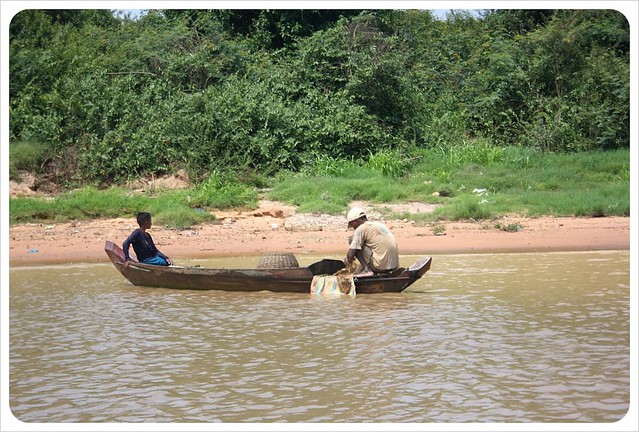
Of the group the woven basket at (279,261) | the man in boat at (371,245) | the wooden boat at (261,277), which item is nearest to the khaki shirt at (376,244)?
the man in boat at (371,245)

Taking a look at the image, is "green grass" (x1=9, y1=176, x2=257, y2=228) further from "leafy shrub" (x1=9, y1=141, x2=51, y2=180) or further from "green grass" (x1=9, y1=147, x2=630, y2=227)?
"leafy shrub" (x1=9, y1=141, x2=51, y2=180)

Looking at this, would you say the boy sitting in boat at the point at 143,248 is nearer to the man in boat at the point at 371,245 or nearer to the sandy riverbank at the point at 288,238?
the sandy riverbank at the point at 288,238

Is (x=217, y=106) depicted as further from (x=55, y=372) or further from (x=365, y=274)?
(x=55, y=372)

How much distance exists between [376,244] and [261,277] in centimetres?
149

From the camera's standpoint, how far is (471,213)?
49.8 feet

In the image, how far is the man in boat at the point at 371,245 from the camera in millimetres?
10273

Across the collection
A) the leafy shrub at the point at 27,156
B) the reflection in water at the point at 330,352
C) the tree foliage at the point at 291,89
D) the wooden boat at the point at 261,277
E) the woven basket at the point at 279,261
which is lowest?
the reflection in water at the point at 330,352

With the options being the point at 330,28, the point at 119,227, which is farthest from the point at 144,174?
the point at 330,28

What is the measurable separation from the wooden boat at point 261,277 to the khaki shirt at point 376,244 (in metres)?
0.16

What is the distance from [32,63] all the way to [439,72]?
33.4ft

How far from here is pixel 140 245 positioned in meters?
11.4

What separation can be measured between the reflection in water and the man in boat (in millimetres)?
411

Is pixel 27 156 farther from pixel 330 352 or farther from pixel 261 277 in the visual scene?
pixel 330 352

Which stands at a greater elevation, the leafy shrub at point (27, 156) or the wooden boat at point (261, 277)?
the leafy shrub at point (27, 156)
